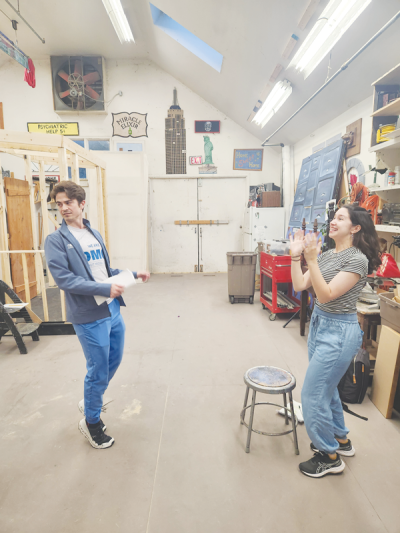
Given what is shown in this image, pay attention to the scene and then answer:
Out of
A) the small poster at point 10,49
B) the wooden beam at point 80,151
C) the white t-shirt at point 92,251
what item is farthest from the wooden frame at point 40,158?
the white t-shirt at point 92,251

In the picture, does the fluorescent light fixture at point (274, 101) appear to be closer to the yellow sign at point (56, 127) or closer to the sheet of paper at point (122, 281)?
the sheet of paper at point (122, 281)

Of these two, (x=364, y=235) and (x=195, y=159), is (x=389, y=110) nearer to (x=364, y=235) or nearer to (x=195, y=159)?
(x=364, y=235)

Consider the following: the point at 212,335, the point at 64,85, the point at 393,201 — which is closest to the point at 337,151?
the point at 393,201

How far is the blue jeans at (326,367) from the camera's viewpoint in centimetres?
156

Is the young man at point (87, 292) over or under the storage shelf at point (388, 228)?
under

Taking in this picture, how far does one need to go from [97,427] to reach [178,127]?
689cm

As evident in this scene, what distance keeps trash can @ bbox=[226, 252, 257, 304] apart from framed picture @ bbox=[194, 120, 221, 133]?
3.82m

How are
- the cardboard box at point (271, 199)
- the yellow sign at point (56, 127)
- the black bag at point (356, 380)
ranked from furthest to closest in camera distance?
1. the yellow sign at point (56, 127)
2. the cardboard box at point (271, 199)
3. the black bag at point (356, 380)

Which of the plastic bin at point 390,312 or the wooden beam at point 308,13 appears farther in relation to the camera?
the wooden beam at point 308,13

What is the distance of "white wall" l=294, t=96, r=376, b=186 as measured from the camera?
355 cm

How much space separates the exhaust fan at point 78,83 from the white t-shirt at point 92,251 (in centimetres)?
617

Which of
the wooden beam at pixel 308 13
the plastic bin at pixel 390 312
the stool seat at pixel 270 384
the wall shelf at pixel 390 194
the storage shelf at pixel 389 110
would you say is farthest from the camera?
the wall shelf at pixel 390 194

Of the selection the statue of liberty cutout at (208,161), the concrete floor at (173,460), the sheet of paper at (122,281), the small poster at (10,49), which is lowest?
the concrete floor at (173,460)

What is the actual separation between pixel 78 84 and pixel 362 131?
6.26m
